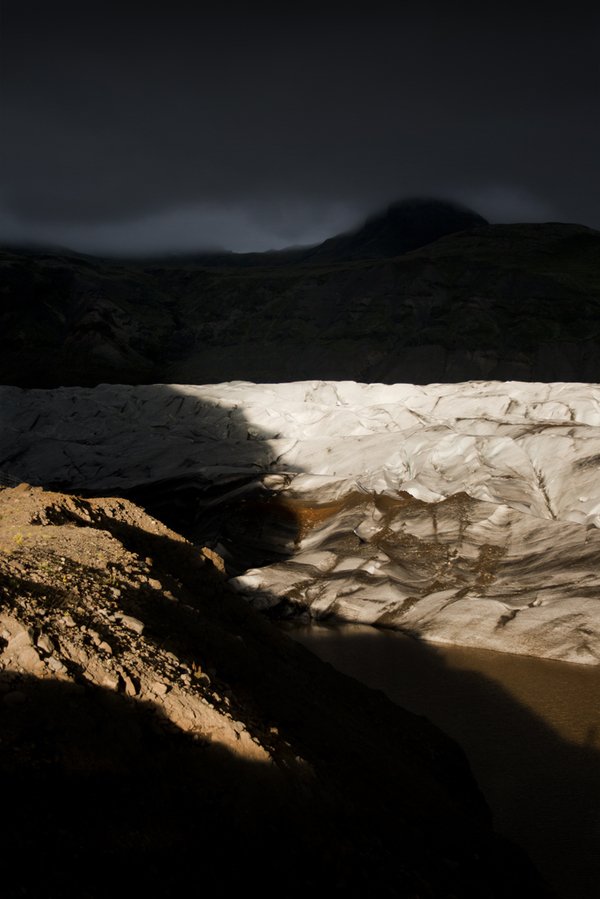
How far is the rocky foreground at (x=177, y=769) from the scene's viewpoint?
177 inches

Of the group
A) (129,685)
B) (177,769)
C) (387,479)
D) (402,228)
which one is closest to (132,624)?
(129,685)

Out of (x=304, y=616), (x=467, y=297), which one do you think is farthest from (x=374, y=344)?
(x=304, y=616)

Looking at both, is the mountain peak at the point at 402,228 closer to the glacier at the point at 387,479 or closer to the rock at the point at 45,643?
the glacier at the point at 387,479

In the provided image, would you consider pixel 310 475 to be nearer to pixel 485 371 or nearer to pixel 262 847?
pixel 262 847

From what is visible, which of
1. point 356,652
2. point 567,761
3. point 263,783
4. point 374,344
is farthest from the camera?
point 374,344

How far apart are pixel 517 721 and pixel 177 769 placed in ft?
29.2

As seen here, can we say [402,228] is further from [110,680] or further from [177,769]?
[177,769]

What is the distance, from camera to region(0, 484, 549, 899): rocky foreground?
448cm

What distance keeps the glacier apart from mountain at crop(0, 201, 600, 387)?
1060 inches

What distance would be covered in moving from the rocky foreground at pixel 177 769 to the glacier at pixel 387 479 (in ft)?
33.0

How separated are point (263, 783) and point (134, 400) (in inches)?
1422

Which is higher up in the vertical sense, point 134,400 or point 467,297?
point 467,297

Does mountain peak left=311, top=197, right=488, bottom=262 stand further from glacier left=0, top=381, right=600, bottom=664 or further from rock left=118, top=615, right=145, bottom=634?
rock left=118, top=615, right=145, bottom=634

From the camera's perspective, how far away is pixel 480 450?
26.9 metres
